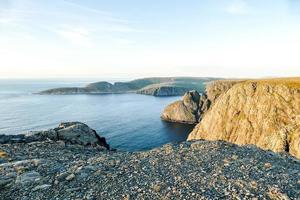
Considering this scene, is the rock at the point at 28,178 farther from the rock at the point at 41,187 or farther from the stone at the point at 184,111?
the stone at the point at 184,111

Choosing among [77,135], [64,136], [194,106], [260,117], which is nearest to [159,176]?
[77,135]

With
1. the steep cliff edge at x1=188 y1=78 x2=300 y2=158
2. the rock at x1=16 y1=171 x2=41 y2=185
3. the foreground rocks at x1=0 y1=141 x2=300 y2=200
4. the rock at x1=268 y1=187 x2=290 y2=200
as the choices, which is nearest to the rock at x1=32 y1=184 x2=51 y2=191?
the foreground rocks at x1=0 y1=141 x2=300 y2=200

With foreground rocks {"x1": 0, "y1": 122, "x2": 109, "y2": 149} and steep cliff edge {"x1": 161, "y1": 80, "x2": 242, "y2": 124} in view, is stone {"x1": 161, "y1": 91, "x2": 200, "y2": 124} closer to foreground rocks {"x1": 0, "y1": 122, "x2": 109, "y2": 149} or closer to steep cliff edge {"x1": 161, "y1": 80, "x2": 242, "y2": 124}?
steep cliff edge {"x1": 161, "y1": 80, "x2": 242, "y2": 124}

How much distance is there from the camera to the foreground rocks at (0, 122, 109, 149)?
114 feet

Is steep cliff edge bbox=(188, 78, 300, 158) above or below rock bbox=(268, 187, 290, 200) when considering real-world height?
below

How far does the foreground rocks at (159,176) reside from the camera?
53.4ft

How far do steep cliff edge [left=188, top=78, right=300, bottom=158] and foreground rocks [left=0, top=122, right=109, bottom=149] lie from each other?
43.6 metres

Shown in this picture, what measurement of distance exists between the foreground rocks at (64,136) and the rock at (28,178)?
638 inches

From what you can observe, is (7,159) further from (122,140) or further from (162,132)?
(162,132)

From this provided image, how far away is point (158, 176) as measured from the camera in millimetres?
18703

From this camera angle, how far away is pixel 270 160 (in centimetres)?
2298

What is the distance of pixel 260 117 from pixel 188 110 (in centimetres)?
8162

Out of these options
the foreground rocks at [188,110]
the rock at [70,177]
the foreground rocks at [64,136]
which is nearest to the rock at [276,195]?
the rock at [70,177]

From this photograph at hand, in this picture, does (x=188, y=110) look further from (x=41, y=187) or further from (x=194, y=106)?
(x=41, y=187)
